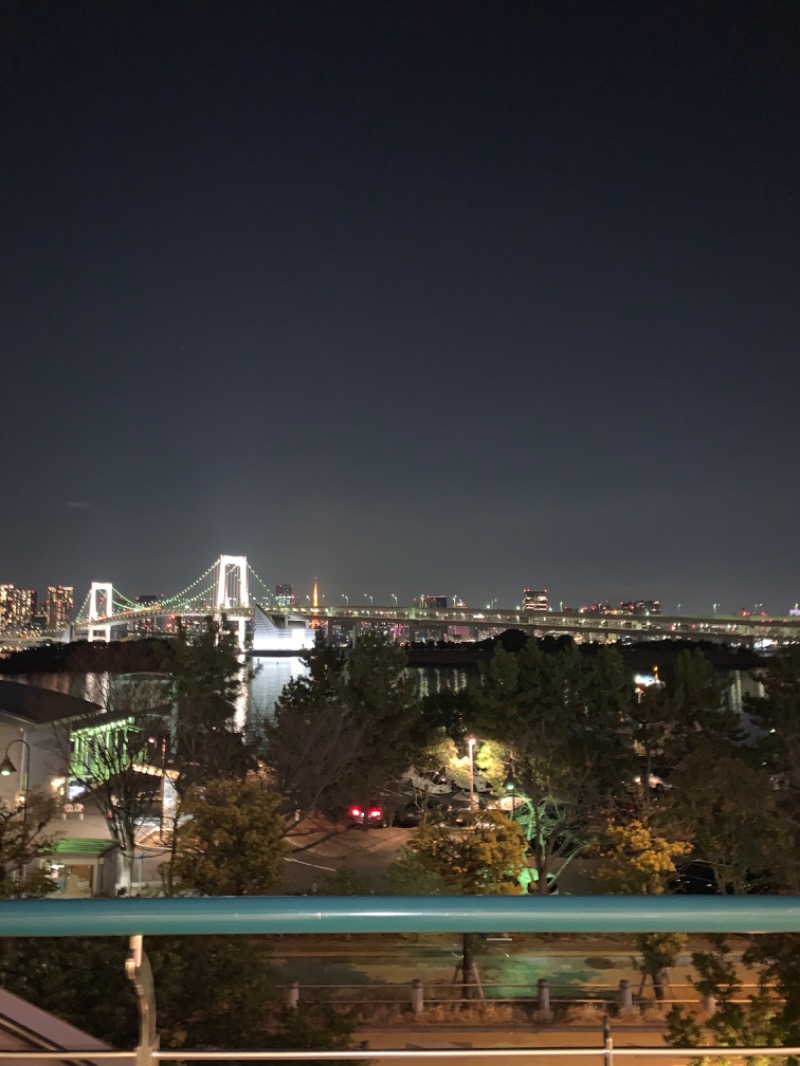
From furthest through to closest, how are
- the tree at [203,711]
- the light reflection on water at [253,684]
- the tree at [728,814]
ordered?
the light reflection on water at [253,684] < the tree at [203,711] < the tree at [728,814]

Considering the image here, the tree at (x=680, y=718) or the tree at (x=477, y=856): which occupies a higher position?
the tree at (x=680, y=718)

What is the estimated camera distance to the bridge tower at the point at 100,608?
30.5m

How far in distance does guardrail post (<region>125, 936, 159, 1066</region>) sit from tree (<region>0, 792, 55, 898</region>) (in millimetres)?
2153

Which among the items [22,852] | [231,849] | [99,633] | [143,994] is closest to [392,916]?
A: [143,994]

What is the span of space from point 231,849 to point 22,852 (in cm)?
148

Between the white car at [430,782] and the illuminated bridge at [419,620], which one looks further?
the illuminated bridge at [419,620]

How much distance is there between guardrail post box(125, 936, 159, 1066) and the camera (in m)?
0.74

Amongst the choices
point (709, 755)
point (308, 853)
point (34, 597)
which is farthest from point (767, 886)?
point (34, 597)


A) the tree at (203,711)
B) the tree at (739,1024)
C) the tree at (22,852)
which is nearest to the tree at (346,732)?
the tree at (203,711)

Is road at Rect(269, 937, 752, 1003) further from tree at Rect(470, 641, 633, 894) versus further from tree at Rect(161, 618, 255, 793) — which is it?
tree at Rect(161, 618, 255, 793)

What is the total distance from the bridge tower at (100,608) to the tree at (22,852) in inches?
1048

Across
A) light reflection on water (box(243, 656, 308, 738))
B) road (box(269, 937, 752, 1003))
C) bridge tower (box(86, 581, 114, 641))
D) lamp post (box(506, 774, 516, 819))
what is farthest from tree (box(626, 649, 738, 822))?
bridge tower (box(86, 581, 114, 641))

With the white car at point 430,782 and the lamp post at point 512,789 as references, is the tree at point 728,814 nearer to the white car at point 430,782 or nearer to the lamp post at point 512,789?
the lamp post at point 512,789

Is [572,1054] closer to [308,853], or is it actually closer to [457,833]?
[457,833]
